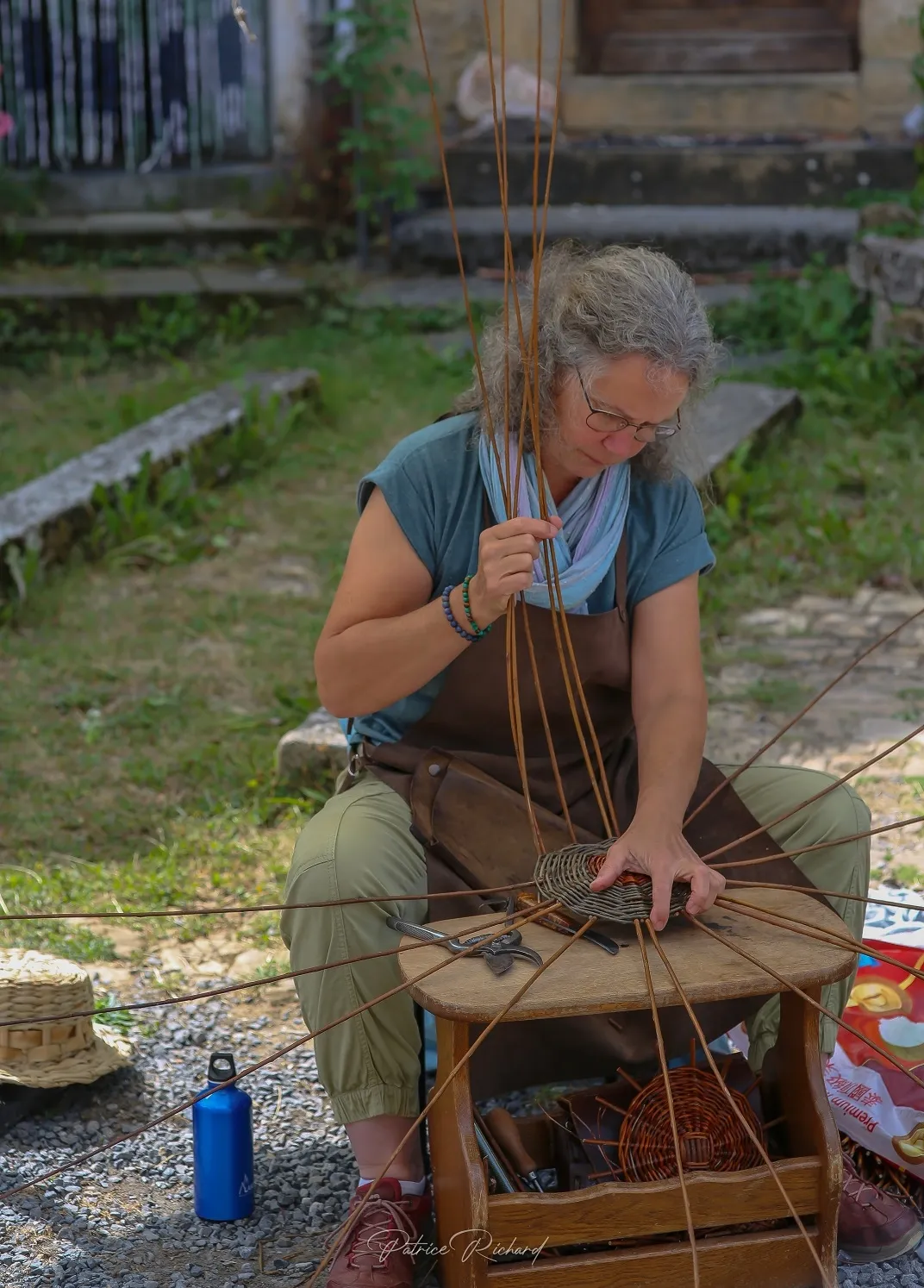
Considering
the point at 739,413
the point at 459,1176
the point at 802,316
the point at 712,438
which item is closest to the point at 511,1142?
the point at 459,1176

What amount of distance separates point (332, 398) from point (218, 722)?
109 inches

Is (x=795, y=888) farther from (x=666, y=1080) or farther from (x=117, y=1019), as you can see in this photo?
(x=117, y=1019)

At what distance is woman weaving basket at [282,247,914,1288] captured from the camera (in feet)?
7.01

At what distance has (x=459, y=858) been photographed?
2.24 meters

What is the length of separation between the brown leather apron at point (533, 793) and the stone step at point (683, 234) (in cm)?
534

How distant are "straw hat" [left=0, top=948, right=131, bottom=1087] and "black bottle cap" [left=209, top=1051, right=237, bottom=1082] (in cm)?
38

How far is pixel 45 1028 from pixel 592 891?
1003 mm

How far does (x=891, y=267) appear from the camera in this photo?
20.8ft

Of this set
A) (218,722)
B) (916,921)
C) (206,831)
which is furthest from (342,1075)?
(218,722)

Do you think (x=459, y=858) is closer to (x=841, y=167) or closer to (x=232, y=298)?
(x=232, y=298)

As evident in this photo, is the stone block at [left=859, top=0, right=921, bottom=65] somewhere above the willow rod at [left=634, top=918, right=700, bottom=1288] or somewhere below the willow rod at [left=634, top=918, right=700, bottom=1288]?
above

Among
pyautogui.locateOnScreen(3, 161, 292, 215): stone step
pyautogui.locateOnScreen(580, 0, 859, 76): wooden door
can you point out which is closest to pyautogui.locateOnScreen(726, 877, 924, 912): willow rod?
pyautogui.locateOnScreen(3, 161, 292, 215): stone step

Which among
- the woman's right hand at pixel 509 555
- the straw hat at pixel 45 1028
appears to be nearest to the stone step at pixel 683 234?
the straw hat at pixel 45 1028

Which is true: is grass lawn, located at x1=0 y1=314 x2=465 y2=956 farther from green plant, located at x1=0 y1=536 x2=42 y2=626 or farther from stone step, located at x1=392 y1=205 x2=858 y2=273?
stone step, located at x1=392 y1=205 x2=858 y2=273
